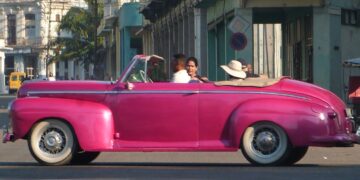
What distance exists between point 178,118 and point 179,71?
4.22 feet

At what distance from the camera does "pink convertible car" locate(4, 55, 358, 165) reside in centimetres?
1216

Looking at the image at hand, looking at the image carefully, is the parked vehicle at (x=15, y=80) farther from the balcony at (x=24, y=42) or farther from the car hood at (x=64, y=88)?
the car hood at (x=64, y=88)

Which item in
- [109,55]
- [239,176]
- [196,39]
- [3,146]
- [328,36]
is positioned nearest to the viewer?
[239,176]

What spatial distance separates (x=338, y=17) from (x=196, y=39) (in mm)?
8982

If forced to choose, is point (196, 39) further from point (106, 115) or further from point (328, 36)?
point (106, 115)

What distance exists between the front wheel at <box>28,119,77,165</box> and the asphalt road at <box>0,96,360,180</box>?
231mm

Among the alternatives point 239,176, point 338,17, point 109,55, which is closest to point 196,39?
point 338,17

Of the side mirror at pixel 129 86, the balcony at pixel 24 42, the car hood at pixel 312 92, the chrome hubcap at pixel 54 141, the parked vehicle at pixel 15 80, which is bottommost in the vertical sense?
the parked vehicle at pixel 15 80

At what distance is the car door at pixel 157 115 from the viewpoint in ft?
40.6

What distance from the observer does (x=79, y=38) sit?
278 feet

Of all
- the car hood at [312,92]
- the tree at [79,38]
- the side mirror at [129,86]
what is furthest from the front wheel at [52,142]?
the tree at [79,38]

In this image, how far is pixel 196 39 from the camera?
37.2 m

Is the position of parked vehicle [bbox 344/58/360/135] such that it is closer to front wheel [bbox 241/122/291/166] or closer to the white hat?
the white hat

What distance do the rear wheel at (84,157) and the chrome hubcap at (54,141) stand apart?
1.20ft
